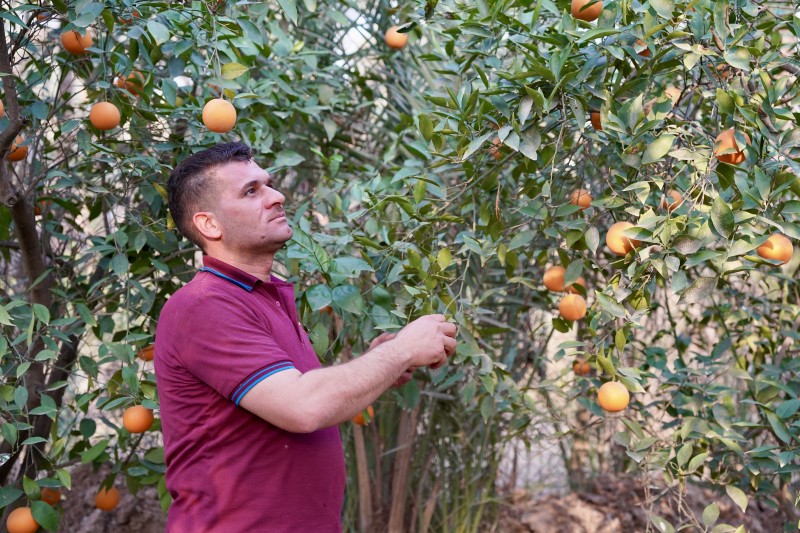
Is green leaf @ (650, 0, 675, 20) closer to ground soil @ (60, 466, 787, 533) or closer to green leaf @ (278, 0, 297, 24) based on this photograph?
green leaf @ (278, 0, 297, 24)

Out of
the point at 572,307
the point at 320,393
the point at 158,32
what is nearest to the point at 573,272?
the point at 572,307

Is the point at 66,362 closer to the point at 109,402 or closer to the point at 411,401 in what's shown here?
the point at 109,402

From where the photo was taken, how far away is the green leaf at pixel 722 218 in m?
1.62

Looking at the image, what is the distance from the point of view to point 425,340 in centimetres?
154

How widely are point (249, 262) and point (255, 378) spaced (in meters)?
0.36

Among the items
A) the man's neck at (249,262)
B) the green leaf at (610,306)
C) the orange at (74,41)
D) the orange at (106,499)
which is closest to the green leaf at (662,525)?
the green leaf at (610,306)

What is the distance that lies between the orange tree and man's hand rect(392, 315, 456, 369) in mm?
351

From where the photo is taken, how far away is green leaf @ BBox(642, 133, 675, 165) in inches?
69.0

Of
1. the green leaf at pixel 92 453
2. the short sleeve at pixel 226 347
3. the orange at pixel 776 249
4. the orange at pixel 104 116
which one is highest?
the orange at pixel 104 116

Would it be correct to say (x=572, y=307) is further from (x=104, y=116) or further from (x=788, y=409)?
(x=104, y=116)

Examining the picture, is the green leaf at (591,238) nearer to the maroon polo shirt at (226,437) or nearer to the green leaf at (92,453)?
the maroon polo shirt at (226,437)

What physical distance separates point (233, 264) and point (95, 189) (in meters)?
0.57

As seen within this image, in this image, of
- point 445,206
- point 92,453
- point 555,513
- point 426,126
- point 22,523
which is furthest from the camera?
point 555,513

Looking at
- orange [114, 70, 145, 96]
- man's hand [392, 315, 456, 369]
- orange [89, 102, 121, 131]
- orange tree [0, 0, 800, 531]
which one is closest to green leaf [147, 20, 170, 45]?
orange tree [0, 0, 800, 531]
